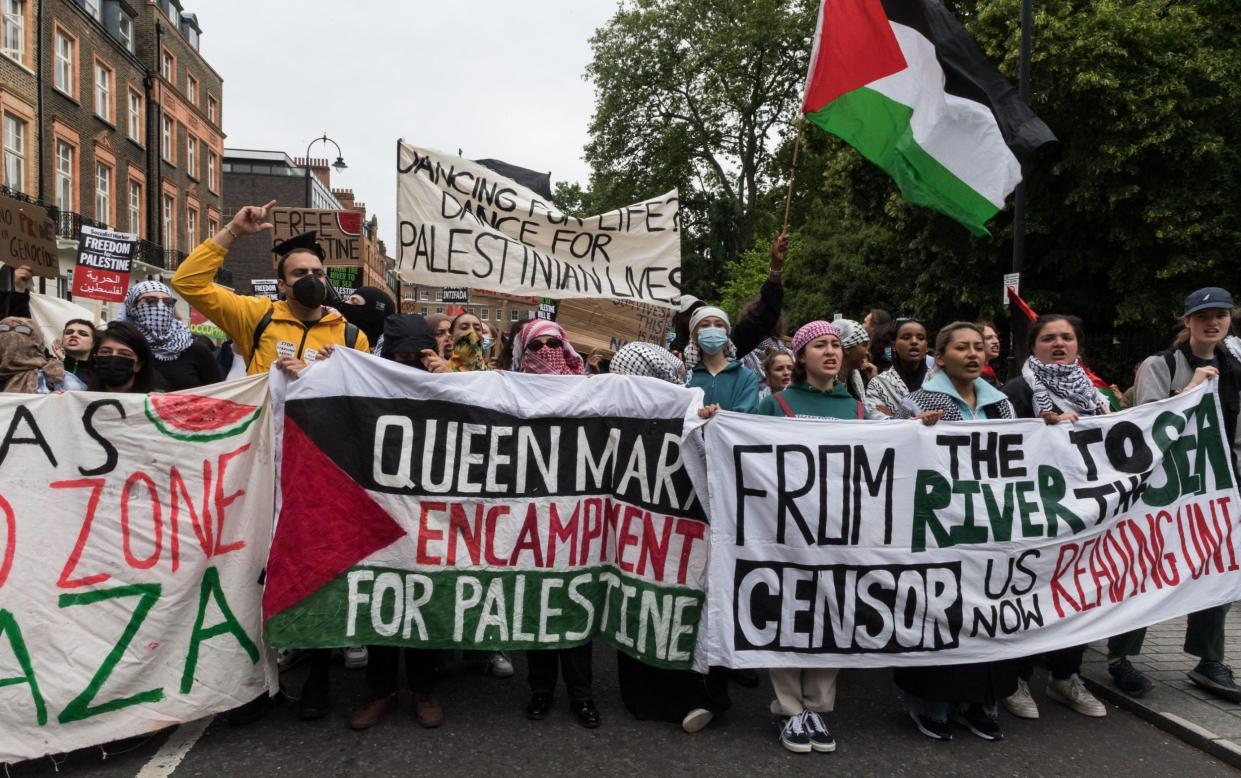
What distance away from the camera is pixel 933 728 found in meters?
4.00

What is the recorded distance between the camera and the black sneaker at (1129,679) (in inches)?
174

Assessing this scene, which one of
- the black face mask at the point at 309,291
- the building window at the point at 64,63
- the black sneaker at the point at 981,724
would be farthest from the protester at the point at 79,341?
the building window at the point at 64,63

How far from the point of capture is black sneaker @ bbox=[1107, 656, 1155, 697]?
443 centimetres

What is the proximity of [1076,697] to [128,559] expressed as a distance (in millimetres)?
Result: 4136

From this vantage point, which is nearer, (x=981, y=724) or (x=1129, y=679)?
(x=981, y=724)

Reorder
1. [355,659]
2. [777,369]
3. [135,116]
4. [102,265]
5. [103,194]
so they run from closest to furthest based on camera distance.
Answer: [355,659], [777,369], [102,265], [103,194], [135,116]

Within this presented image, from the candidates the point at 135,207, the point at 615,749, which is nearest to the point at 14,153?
the point at 135,207

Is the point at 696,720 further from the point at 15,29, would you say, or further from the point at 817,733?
the point at 15,29

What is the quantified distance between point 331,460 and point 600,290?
240 centimetres

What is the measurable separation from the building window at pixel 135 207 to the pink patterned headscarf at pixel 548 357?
3169 cm

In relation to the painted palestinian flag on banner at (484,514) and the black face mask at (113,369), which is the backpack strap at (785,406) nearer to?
the painted palestinian flag on banner at (484,514)

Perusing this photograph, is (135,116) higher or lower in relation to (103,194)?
higher

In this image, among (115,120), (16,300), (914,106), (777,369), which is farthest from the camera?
A: (115,120)

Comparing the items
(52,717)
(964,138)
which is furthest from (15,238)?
(964,138)
